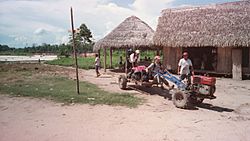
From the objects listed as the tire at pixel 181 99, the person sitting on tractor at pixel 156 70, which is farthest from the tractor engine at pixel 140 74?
the tire at pixel 181 99

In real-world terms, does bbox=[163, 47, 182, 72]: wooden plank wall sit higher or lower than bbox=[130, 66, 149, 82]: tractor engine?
higher

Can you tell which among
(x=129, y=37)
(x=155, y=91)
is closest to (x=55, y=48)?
(x=129, y=37)

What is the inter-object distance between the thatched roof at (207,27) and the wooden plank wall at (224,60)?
4.69 feet

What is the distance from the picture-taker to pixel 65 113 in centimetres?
718

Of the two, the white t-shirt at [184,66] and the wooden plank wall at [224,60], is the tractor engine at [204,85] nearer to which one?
the white t-shirt at [184,66]

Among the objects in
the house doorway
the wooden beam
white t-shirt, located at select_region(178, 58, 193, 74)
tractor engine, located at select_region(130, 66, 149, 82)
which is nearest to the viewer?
white t-shirt, located at select_region(178, 58, 193, 74)

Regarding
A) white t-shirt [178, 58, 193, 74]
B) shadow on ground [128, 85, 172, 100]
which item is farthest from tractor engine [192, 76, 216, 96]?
shadow on ground [128, 85, 172, 100]

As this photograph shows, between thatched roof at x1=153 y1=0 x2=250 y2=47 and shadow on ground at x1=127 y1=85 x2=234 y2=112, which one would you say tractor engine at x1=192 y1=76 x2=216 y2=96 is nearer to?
shadow on ground at x1=127 y1=85 x2=234 y2=112

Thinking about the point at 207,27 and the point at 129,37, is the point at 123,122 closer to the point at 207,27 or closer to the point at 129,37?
the point at 207,27

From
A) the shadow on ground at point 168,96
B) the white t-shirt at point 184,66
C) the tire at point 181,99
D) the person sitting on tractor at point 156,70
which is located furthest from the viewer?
the person sitting on tractor at point 156,70

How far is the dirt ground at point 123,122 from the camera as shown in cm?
540

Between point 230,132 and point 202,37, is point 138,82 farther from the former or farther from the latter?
point 202,37

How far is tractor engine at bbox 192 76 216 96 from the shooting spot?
752cm

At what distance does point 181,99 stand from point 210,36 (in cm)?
914
